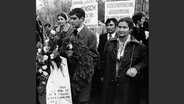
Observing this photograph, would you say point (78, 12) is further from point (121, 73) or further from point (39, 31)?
point (121, 73)

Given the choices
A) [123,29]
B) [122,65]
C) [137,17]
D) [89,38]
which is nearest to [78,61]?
[89,38]

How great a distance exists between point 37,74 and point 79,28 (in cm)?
118

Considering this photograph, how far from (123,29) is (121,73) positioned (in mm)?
717

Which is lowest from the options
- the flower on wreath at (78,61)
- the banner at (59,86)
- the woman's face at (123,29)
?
the banner at (59,86)

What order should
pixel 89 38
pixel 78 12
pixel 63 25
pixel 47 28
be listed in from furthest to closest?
pixel 47 28
pixel 63 25
pixel 78 12
pixel 89 38

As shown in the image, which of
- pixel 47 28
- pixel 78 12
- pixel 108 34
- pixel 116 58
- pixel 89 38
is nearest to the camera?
pixel 116 58

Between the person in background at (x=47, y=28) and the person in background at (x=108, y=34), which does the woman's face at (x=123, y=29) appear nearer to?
the person in background at (x=108, y=34)

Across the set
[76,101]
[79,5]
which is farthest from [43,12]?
[76,101]

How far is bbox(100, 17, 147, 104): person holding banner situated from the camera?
17.1 ft

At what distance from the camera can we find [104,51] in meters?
5.45

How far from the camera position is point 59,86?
581 centimetres

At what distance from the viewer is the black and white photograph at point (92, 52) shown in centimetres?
523

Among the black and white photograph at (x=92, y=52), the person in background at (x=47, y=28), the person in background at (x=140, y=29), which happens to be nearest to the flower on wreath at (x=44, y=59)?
the black and white photograph at (x=92, y=52)

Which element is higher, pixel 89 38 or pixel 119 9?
pixel 119 9
